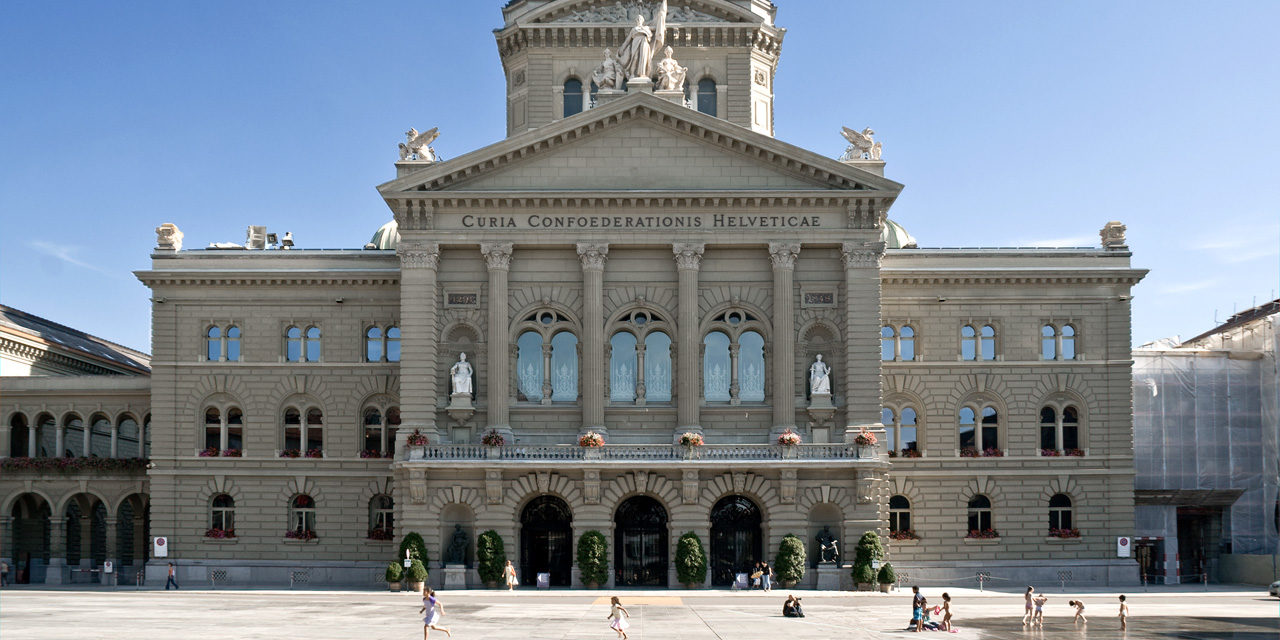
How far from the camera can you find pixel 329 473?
66312 millimetres

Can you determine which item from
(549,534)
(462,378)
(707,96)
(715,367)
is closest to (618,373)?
(715,367)

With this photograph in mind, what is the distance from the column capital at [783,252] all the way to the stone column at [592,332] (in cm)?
728

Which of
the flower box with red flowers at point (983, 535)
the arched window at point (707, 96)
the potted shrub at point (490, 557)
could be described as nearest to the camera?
the potted shrub at point (490, 557)

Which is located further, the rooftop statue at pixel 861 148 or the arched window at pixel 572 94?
the arched window at pixel 572 94

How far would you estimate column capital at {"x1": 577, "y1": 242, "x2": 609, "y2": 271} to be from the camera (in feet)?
200

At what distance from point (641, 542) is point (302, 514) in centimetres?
1739

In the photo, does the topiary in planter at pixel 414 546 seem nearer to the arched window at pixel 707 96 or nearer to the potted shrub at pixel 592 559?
the potted shrub at pixel 592 559

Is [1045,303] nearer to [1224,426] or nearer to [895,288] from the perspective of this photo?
[895,288]

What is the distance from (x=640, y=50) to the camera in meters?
63.2

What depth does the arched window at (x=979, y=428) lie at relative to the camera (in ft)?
219

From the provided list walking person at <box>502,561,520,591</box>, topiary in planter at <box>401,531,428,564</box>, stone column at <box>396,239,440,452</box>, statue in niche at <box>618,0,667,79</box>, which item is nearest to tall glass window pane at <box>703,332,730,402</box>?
walking person at <box>502,561,520,591</box>

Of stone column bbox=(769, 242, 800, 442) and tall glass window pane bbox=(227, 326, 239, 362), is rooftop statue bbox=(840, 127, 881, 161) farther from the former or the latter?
tall glass window pane bbox=(227, 326, 239, 362)

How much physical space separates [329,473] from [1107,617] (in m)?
35.7

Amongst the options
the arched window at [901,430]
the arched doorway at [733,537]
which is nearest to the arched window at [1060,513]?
the arched window at [901,430]
